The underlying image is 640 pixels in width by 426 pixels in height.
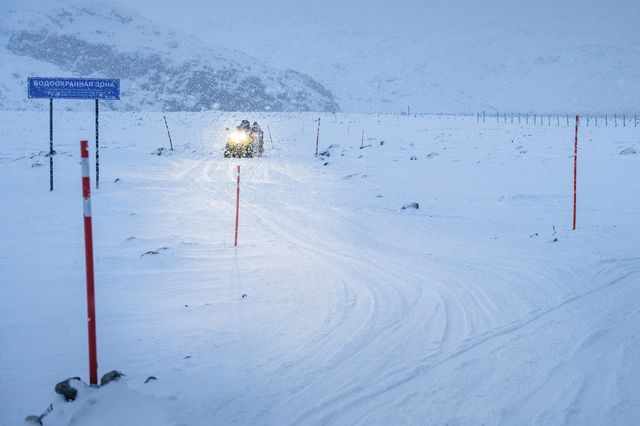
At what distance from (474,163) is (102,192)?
43.6 feet

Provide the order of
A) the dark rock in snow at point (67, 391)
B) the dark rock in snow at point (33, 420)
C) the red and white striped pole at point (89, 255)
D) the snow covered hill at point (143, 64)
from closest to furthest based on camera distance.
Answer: the dark rock in snow at point (33, 420)
the dark rock in snow at point (67, 391)
the red and white striped pole at point (89, 255)
the snow covered hill at point (143, 64)

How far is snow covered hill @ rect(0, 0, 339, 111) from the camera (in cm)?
12569

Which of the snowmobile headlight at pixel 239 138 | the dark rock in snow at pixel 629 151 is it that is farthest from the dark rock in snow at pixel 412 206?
the snowmobile headlight at pixel 239 138

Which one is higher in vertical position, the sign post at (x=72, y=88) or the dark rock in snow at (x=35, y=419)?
the sign post at (x=72, y=88)

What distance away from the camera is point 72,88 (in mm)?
12766

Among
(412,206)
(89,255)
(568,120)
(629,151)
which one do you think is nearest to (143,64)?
(568,120)

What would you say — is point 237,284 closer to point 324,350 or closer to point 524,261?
point 324,350

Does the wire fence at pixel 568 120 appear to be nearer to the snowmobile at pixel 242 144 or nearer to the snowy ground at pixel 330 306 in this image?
the snowmobile at pixel 242 144

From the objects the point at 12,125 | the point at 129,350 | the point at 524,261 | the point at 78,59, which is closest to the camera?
the point at 129,350

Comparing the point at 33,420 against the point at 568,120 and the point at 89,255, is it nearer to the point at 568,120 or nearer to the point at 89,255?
the point at 89,255

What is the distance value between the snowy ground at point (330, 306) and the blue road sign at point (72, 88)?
2624mm

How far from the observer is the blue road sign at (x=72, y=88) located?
12688 mm

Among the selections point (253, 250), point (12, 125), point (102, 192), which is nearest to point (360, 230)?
point (253, 250)

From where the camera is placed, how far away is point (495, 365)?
444 cm
